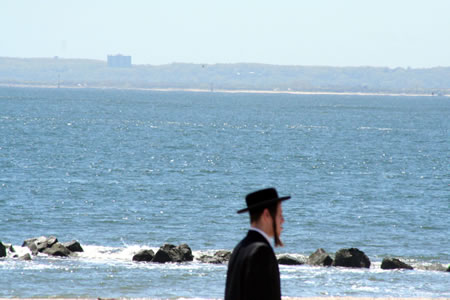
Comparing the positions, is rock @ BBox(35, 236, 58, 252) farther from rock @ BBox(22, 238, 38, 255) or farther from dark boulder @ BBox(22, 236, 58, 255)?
rock @ BBox(22, 238, 38, 255)

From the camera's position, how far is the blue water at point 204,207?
2178cm

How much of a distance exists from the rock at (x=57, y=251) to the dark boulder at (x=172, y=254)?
9.48 feet

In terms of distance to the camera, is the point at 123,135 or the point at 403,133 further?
the point at 403,133

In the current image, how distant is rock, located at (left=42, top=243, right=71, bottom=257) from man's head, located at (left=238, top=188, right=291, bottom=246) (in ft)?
66.7

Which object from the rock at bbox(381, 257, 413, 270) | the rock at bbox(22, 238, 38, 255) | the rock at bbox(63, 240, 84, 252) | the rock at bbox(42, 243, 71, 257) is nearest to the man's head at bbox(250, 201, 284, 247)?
the rock at bbox(381, 257, 413, 270)

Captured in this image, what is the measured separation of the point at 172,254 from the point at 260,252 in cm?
1944

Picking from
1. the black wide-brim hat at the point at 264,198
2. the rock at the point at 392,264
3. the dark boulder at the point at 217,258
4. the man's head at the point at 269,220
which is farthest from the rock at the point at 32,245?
the black wide-brim hat at the point at 264,198

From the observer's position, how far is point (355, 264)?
24.7 m

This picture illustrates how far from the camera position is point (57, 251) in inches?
999

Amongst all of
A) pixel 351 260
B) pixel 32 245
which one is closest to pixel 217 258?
pixel 351 260

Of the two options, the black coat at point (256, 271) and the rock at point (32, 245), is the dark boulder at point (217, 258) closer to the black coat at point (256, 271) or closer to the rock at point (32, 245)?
the rock at point (32, 245)

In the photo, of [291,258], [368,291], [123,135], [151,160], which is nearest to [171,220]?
[291,258]

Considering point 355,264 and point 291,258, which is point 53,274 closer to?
point 291,258

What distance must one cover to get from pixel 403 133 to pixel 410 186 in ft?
220
